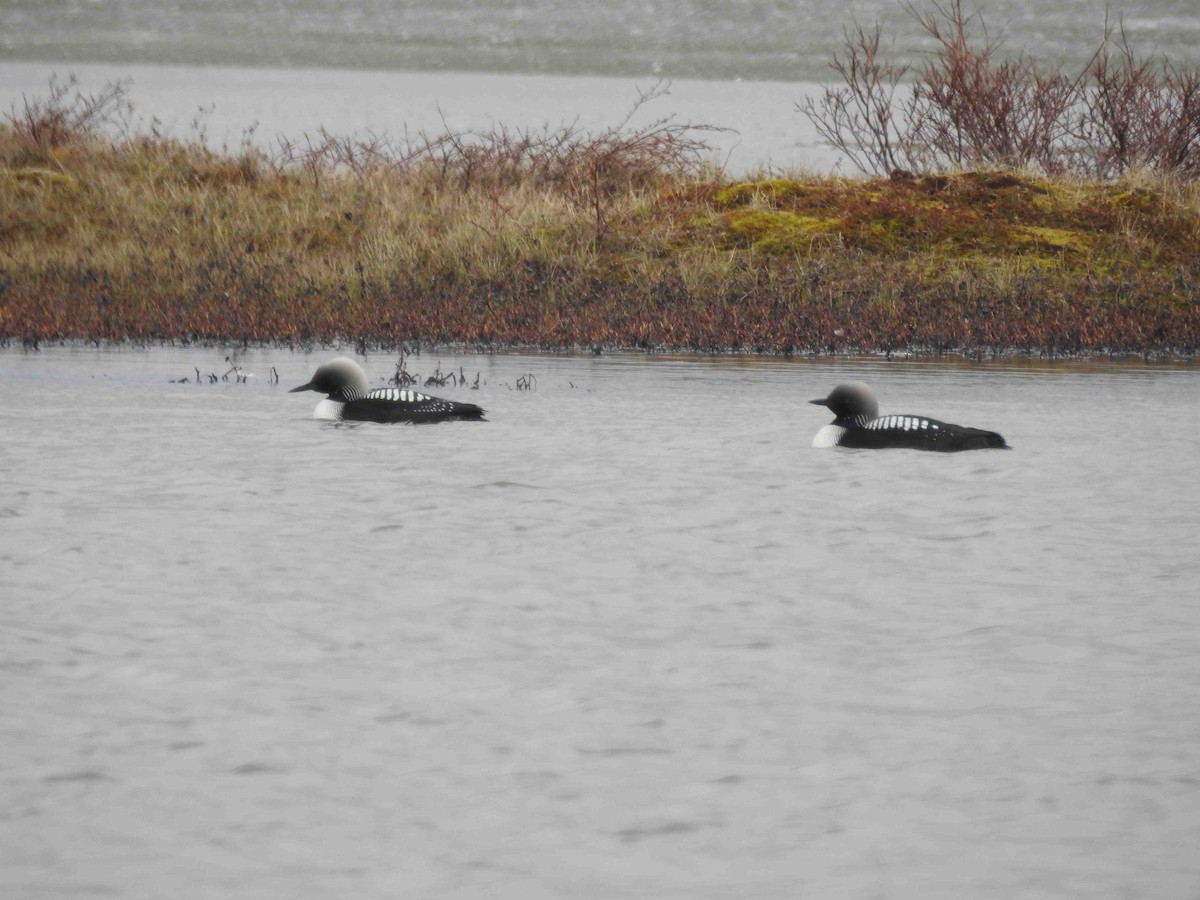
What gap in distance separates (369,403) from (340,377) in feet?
1.05

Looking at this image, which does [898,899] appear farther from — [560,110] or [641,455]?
[560,110]

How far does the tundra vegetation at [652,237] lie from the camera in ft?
53.2

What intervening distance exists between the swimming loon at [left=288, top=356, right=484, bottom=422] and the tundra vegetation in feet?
16.2

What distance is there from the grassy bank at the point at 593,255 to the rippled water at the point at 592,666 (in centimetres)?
599

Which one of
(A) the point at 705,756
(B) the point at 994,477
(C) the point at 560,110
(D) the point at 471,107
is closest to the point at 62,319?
(B) the point at 994,477

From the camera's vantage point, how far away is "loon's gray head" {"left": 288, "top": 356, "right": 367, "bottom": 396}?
421 inches

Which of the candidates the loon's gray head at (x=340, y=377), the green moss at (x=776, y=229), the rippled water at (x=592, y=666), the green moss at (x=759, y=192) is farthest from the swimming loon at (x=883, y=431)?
the green moss at (x=759, y=192)

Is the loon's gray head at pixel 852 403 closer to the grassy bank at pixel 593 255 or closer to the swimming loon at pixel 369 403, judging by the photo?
the swimming loon at pixel 369 403

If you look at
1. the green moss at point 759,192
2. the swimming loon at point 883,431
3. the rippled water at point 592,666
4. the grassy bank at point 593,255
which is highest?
the green moss at point 759,192

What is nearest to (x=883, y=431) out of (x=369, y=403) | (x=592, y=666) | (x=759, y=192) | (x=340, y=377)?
(x=369, y=403)

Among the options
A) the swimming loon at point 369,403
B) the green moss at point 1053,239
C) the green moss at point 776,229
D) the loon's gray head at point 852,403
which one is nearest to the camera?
the loon's gray head at point 852,403

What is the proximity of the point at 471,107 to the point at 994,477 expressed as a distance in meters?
93.2

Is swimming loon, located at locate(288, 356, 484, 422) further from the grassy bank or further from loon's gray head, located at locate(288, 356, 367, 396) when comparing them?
the grassy bank

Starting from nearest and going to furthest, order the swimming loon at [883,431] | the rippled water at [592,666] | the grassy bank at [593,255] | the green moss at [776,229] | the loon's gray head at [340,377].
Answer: the rippled water at [592,666] → the swimming loon at [883,431] → the loon's gray head at [340,377] → the grassy bank at [593,255] → the green moss at [776,229]
